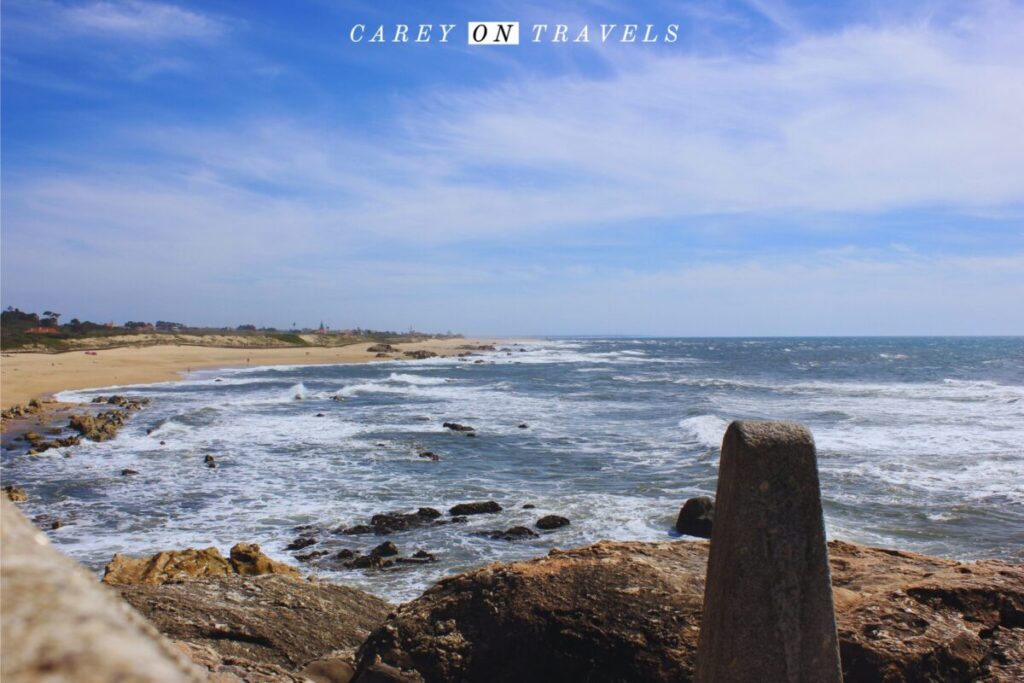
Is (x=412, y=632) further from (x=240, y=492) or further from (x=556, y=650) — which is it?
(x=240, y=492)

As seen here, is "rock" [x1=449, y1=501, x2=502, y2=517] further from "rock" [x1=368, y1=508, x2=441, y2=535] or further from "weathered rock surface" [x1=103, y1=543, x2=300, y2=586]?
"weathered rock surface" [x1=103, y1=543, x2=300, y2=586]

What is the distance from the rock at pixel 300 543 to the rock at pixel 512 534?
9.57 feet

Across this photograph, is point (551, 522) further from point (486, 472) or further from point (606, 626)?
point (606, 626)

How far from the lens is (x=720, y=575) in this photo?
12.8 ft

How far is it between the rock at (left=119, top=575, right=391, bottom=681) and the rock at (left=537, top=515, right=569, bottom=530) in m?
5.98

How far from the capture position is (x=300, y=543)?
1234cm

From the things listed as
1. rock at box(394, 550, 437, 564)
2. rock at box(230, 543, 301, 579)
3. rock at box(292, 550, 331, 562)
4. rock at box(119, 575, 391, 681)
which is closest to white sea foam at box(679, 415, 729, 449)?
rock at box(394, 550, 437, 564)

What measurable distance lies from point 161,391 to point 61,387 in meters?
5.41

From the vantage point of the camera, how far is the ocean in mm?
12680

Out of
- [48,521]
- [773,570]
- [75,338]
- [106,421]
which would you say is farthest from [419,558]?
[75,338]

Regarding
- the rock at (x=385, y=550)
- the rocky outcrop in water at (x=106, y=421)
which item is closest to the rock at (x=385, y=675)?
the rock at (x=385, y=550)

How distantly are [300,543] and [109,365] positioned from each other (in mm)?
49183

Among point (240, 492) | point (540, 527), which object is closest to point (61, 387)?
point (240, 492)

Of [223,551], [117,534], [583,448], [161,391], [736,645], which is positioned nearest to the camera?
[736,645]
